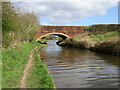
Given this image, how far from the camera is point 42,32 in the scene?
2295 inches

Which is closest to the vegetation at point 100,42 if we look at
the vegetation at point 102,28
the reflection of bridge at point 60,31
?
the vegetation at point 102,28

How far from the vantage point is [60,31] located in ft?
197

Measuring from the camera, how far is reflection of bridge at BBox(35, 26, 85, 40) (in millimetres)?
58250

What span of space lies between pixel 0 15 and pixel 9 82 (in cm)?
640

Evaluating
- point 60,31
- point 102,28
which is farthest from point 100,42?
point 60,31

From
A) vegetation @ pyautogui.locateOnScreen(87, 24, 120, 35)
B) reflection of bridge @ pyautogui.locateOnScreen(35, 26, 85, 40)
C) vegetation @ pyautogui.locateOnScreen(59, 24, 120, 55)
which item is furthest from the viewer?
vegetation @ pyautogui.locateOnScreen(87, 24, 120, 35)

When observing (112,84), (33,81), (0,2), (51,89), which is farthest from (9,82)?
(0,2)

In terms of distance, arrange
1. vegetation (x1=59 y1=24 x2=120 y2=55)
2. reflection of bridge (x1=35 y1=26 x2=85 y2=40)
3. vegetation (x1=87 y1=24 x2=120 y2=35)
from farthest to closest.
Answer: vegetation (x1=87 y1=24 x2=120 y2=35), reflection of bridge (x1=35 y1=26 x2=85 y2=40), vegetation (x1=59 y1=24 x2=120 y2=55)

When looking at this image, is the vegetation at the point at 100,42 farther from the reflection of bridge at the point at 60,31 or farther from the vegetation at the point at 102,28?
the reflection of bridge at the point at 60,31

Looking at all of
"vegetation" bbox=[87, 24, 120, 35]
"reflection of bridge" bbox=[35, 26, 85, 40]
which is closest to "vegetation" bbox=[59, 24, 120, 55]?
"vegetation" bbox=[87, 24, 120, 35]

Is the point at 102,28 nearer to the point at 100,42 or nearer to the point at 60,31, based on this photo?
the point at 60,31

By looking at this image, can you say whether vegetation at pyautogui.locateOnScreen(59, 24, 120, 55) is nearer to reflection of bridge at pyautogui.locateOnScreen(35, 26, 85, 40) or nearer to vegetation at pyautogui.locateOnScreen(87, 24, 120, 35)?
vegetation at pyautogui.locateOnScreen(87, 24, 120, 35)

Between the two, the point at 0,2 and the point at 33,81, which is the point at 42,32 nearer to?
the point at 0,2

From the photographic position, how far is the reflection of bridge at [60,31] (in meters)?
58.2
